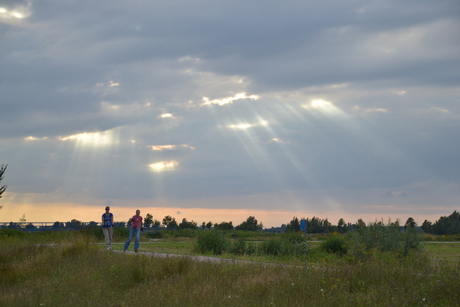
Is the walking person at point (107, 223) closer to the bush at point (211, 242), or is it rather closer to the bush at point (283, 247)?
the bush at point (211, 242)

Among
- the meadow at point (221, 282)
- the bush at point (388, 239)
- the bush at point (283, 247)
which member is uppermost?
the bush at point (388, 239)

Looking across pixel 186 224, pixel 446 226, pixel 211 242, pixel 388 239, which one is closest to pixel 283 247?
pixel 211 242

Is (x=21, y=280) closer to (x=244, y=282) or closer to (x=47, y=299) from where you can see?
(x=47, y=299)

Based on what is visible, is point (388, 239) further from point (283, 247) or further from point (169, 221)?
point (169, 221)

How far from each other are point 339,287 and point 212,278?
382 cm

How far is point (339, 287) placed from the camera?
1234 centimetres

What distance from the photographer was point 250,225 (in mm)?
69812

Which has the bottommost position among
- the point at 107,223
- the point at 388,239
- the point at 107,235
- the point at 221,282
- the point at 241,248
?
the point at 221,282

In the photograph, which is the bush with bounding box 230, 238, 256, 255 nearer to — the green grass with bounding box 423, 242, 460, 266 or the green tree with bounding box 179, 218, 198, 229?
the green grass with bounding box 423, 242, 460, 266

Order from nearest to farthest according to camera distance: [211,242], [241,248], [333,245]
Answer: [241,248] < [333,245] < [211,242]

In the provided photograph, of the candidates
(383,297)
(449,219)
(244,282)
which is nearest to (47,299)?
(244,282)

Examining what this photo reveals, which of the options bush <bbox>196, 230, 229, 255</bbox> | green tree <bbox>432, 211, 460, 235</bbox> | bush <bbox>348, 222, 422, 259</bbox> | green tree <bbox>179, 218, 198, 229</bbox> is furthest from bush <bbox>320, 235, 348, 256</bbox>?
green tree <bbox>432, 211, 460, 235</bbox>

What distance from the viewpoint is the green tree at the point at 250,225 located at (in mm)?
69312

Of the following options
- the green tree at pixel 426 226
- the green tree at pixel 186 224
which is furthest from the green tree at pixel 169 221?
the green tree at pixel 426 226
